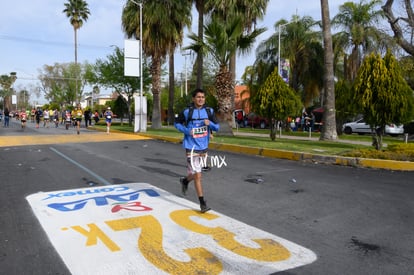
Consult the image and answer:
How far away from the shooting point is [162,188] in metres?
6.75

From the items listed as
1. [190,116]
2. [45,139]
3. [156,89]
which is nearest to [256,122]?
[156,89]

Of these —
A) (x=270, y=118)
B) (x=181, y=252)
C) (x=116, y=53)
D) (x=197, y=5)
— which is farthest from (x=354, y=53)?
(x=181, y=252)

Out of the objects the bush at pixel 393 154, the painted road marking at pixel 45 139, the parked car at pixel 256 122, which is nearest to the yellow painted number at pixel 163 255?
the bush at pixel 393 154

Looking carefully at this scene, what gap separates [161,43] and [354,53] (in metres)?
15.6

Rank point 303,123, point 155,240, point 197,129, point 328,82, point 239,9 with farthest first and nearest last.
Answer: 1. point 303,123
2. point 239,9
3. point 328,82
4. point 197,129
5. point 155,240

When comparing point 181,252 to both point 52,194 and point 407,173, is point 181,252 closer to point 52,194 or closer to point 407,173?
point 52,194

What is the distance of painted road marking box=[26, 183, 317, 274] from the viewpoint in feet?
11.5

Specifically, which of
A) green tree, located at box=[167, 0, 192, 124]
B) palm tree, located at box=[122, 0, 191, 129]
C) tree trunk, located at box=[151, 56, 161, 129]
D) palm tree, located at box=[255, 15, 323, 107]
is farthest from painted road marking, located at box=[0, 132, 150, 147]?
palm tree, located at box=[255, 15, 323, 107]

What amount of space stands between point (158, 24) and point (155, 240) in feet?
70.5

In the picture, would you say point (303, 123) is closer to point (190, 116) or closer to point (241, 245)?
point (190, 116)

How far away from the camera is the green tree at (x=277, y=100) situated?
14.4 meters

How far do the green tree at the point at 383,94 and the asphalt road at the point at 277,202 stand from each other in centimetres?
215

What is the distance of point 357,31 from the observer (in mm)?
27984

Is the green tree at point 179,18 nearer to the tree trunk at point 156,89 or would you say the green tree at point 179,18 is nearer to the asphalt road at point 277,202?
the tree trunk at point 156,89
